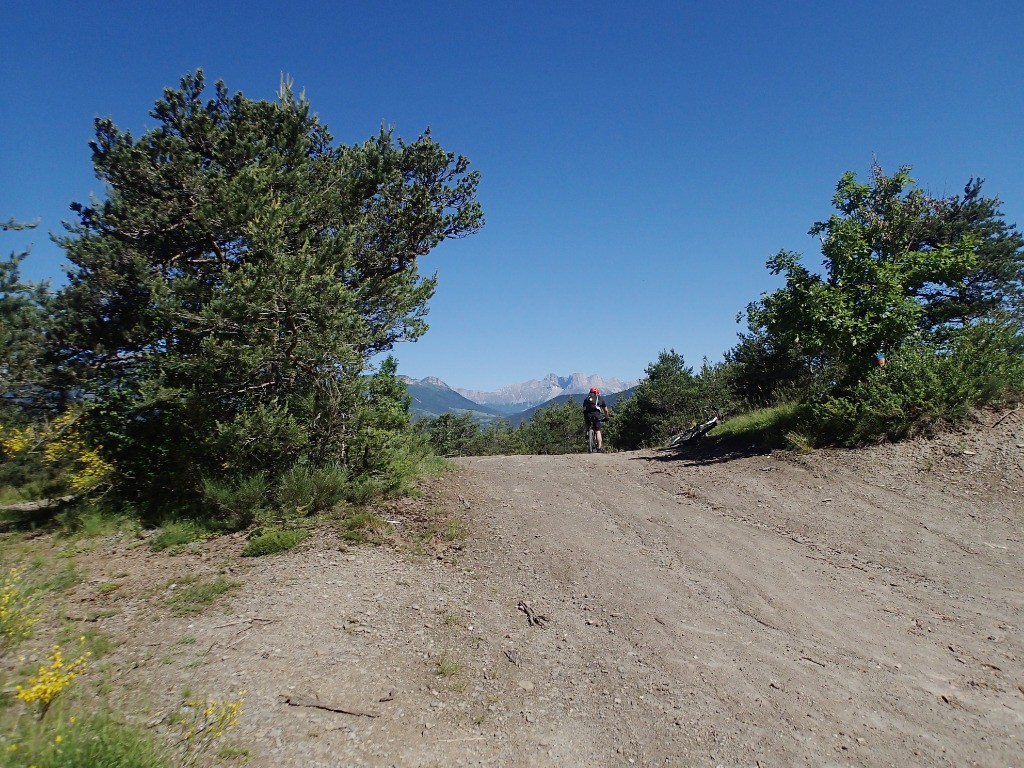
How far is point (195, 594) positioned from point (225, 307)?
12.6 feet

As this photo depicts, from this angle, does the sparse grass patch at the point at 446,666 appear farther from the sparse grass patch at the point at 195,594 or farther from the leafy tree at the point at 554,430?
the leafy tree at the point at 554,430

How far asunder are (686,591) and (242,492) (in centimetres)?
613

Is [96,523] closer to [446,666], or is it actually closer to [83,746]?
[83,746]

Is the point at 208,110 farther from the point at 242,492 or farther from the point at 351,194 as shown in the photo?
the point at 242,492

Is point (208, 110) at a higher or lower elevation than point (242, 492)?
higher

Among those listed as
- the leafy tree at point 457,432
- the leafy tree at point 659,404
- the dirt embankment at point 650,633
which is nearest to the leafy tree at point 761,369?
the leafy tree at point 659,404

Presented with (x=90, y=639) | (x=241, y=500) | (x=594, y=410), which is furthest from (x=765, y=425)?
(x=90, y=639)

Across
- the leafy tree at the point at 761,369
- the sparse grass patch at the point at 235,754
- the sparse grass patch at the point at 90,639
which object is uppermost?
the leafy tree at the point at 761,369

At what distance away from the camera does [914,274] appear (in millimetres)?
9039

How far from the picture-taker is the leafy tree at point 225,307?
7.26 m

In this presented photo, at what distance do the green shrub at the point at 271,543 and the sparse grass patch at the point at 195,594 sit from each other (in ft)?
2.07

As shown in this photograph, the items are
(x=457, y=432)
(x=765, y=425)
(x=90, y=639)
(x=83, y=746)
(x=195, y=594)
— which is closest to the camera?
(x=83, y=746)

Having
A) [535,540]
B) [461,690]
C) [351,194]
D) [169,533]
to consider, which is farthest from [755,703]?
[351,194]

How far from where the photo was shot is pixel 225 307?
273 inches
